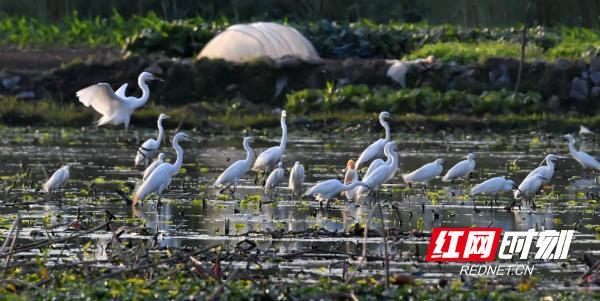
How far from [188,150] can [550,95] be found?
34.5ft

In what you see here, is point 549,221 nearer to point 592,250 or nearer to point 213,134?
point 592,250

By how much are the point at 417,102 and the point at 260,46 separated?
5483 millimetres

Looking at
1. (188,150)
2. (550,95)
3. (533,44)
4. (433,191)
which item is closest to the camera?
(433,191)

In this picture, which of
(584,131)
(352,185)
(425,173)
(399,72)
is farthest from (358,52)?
(352,185)

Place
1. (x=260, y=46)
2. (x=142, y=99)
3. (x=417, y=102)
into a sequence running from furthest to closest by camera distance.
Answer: (x=260, y=46) → (x=417, y=102) → (x=142, y=99)

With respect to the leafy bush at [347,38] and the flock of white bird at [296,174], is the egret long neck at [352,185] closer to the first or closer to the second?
the flock of white bird at [296,174]

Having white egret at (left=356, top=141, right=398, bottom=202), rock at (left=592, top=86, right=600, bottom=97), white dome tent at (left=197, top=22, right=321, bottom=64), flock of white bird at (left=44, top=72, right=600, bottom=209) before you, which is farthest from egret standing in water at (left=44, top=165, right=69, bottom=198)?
rock at (left=592, top=86, right=600, bottom=97)

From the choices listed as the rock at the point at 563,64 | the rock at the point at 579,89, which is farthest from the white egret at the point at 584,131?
the rock at the point at 563,64

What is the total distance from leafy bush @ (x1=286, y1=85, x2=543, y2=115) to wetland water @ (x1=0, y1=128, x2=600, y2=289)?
289 cm

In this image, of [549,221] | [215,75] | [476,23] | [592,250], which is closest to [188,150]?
[215,75]

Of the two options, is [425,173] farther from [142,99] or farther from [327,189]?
[142,99]

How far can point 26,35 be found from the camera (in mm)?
42688
